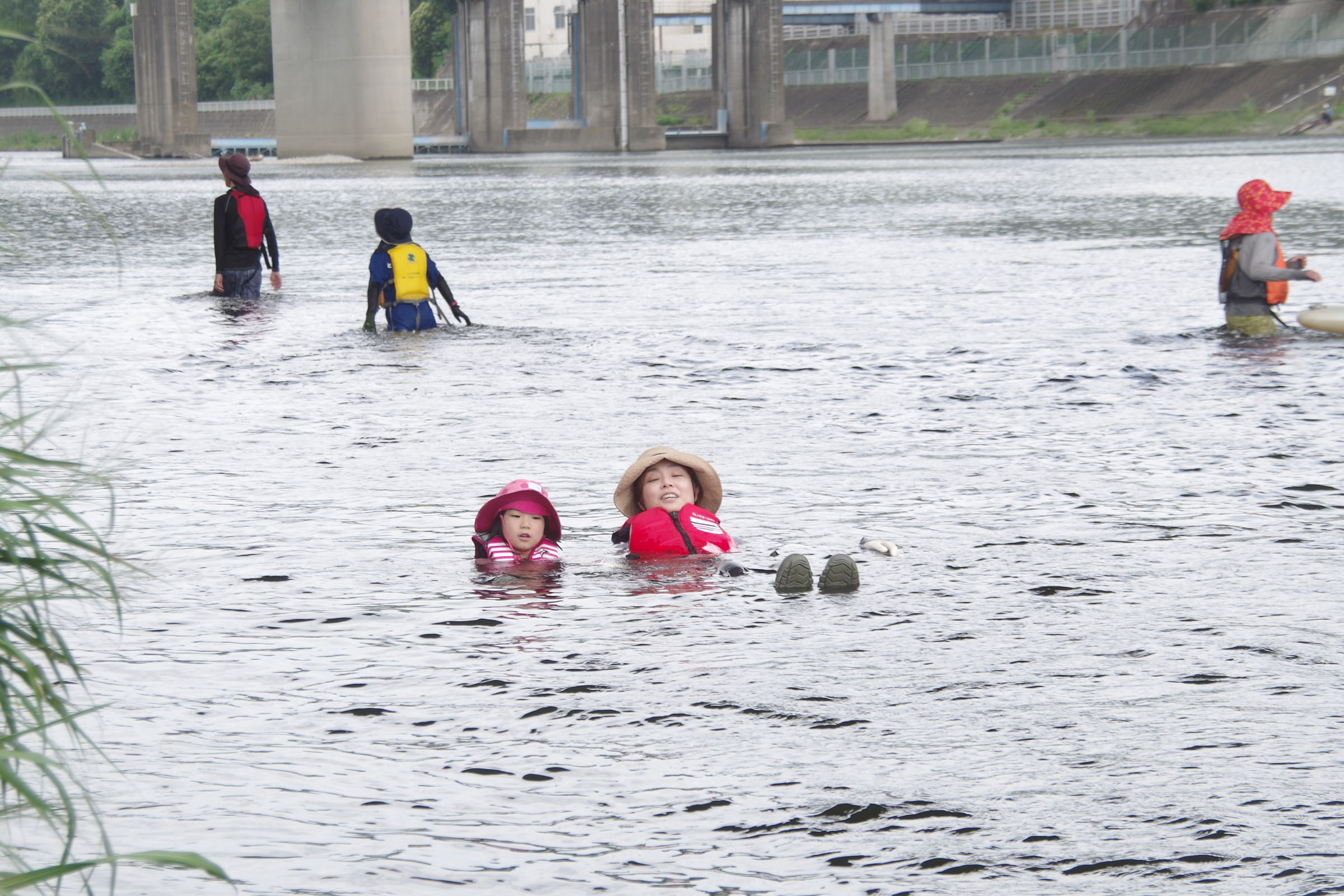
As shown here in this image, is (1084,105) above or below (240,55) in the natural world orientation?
below

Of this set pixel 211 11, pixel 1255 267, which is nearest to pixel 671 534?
pixel 1255 267

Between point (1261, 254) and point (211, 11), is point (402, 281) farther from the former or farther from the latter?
point (211, 11)

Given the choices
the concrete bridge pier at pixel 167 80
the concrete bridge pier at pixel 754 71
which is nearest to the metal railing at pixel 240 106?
the concrete bridge pier at pixel 167 80

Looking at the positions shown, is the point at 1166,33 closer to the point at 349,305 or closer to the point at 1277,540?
the point at 349,305

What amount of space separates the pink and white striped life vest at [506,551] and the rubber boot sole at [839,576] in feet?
4.27

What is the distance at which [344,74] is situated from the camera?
9156 centimetres

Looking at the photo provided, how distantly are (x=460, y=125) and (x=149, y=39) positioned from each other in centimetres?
2055

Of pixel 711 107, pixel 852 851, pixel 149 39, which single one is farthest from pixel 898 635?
pixel 711 107

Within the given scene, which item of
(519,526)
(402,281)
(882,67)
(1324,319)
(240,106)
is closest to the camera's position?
(519,526)

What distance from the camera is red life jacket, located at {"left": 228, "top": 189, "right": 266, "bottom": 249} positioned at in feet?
60.4

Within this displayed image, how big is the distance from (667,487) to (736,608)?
871 mm

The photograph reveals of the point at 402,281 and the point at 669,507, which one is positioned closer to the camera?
the point at 669,507

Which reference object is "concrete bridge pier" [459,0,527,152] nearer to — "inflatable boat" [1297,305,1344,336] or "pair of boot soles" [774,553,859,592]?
"inflatable boat" [1297,305,1344,336]

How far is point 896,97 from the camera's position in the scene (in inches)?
4572
